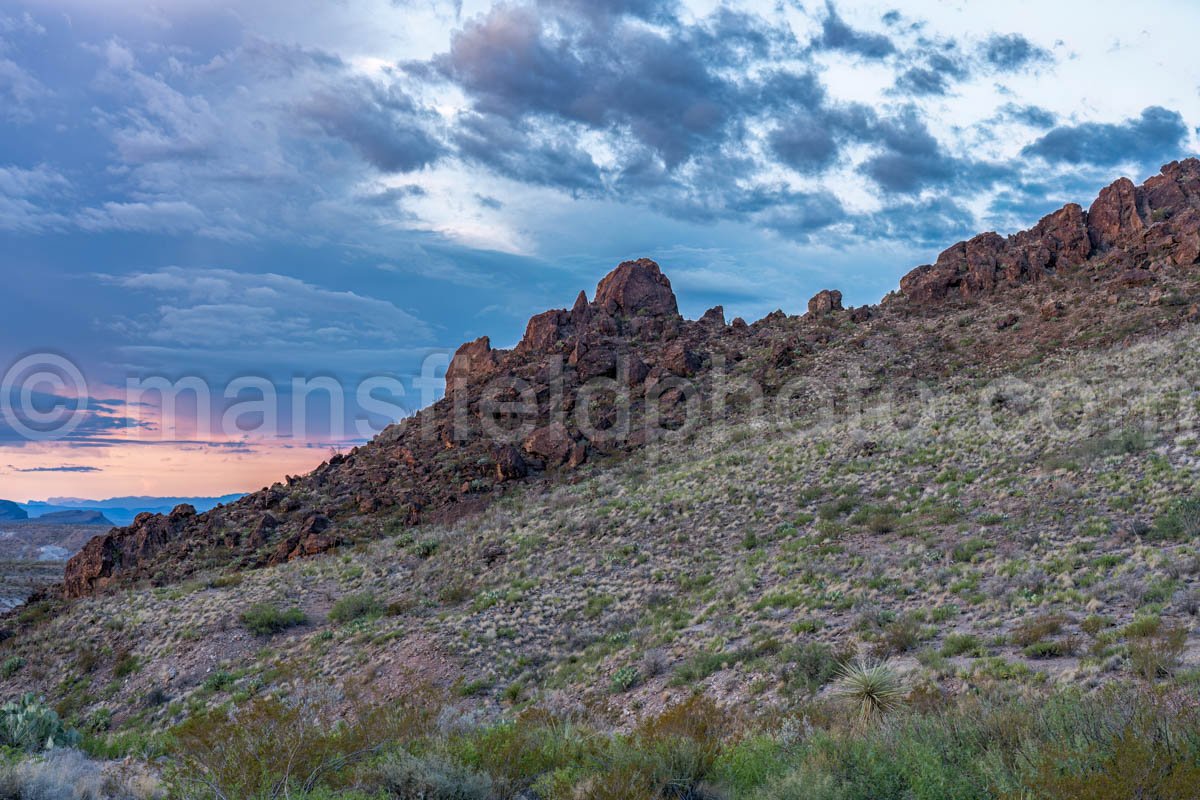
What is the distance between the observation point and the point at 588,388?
42219mm

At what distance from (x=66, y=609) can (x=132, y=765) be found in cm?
2686

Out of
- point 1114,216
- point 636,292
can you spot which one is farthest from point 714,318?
point 1114,216

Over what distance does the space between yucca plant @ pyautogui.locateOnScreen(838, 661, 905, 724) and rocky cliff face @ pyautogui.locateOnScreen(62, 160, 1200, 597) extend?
24.6 meters

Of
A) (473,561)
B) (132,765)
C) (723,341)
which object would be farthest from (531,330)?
(132,765)

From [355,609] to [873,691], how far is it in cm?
1706

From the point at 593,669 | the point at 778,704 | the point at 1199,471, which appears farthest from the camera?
the point at 1199,471

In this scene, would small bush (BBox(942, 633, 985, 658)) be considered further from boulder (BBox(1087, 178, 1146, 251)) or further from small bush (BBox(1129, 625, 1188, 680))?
boulder (BBox(1087, 178, 1146, 251))

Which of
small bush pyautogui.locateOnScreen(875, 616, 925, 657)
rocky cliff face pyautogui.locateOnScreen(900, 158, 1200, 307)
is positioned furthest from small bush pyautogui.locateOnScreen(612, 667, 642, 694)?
rocky cliff face pyautogui.locateOnScreen(900, 158, 1200, 307)

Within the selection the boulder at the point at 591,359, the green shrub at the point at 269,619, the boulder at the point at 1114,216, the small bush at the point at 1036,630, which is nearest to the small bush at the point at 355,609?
the green shrub at the point at 269,619

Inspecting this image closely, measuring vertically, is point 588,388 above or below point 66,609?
above

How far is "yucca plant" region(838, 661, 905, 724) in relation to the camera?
8.85 metres

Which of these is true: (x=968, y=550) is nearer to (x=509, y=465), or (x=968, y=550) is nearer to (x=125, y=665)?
(x=509, y=465)

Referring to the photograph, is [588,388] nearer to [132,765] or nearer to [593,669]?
[593,669]

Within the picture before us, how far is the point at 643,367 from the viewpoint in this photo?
43000 millimetres
